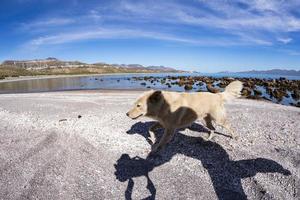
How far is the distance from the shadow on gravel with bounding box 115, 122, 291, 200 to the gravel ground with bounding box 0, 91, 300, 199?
0.07ft

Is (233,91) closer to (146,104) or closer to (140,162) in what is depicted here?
(146,104)

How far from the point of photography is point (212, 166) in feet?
22.3

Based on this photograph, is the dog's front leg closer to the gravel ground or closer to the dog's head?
the gravel ground

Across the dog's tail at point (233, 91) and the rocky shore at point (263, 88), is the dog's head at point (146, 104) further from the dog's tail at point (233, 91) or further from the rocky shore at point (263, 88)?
the rocky shore at point (263, 88)

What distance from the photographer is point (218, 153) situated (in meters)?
7.62

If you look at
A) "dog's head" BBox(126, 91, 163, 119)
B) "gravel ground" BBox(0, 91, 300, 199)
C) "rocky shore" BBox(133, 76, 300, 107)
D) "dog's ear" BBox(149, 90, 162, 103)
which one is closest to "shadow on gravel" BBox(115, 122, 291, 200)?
"gravel ground" BBox(0, 91, 300, 199)

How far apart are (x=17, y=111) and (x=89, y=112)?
4.15m

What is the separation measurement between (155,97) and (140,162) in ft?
6.30

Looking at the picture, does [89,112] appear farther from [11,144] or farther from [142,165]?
[142,165]

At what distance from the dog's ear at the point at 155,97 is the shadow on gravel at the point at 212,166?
1741 mm

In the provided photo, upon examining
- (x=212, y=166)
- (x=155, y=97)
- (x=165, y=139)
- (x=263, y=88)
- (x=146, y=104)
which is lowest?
(x=263, y=88)

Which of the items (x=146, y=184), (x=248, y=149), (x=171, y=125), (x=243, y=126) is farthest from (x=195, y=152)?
(x=243, y=126)

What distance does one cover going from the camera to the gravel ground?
550 cm

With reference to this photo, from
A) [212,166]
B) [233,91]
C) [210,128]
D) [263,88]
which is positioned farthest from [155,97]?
[263,88]
